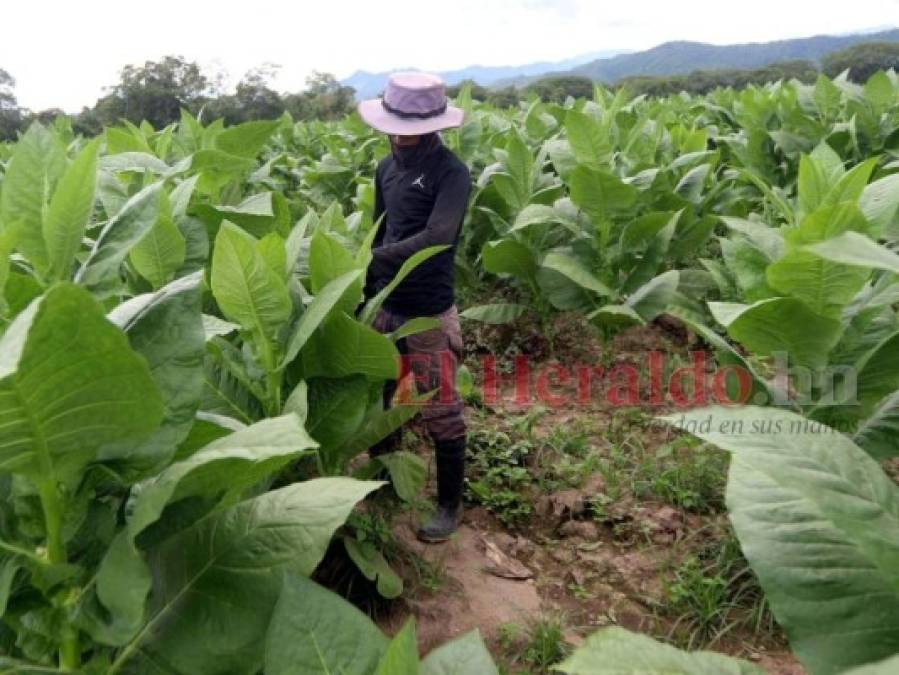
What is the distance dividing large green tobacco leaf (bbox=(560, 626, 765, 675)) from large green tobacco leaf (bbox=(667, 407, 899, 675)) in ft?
0.86

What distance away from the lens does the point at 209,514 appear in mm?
1304

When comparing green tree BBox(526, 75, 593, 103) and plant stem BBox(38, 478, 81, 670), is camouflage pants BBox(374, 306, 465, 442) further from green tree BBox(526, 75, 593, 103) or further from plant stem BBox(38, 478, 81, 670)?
green tree BBox(526, 75, 593, 103)

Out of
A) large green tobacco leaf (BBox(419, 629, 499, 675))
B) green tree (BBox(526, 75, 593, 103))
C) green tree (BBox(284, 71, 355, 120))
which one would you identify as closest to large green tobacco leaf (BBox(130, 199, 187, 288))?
large green tobacco leaf (BBox(419, 629, 499, 675))

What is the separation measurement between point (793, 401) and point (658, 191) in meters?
2.58

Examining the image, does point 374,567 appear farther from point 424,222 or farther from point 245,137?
point 245,137

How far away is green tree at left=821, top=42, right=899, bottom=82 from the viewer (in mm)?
34438

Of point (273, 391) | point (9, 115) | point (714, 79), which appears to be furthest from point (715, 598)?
point (714, 79)

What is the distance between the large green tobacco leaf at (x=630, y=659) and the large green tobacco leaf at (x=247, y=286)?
125 centimetres

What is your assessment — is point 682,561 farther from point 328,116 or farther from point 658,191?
point 328,116

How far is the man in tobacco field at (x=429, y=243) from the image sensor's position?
10.7ft

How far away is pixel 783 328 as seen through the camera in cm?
246

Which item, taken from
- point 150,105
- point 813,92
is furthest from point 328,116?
point 813,92

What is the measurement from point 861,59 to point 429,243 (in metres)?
43.2

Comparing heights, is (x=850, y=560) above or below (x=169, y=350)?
below
